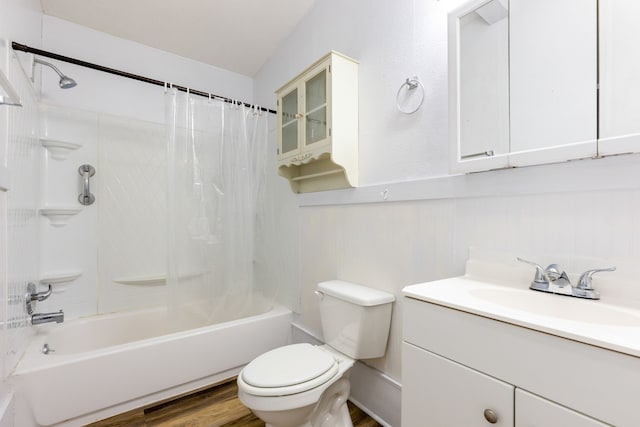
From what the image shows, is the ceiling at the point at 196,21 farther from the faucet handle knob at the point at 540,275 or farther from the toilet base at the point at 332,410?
the toilet base at the point at 332,410

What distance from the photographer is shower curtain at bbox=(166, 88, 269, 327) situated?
5.87 ft

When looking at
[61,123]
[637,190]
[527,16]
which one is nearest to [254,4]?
[61,123]

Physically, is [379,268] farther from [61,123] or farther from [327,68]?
[61,123]

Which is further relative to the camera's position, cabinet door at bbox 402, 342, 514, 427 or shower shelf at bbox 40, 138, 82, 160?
shower shelf at bbox 40, 138, 82, 160

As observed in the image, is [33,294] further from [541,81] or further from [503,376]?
[541,81]

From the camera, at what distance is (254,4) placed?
1.92 meters

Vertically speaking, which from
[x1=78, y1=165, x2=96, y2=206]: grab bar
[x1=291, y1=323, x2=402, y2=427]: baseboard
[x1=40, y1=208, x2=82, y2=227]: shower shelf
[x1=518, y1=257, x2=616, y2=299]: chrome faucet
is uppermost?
[x1=78, y1=165, x2=96, y2=206]: grab bar

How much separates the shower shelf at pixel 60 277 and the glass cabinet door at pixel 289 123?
1640 millimetres

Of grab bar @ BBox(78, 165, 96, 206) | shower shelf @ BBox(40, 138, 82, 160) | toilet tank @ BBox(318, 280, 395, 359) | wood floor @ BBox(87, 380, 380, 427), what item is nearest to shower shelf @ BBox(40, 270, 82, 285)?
grab bar @ BBox(78, 165, 96, 206)

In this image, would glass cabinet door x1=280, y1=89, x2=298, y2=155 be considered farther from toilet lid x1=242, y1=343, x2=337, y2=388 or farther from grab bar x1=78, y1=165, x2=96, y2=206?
grab bar x1=78, y1=165, x2=96, y2=206

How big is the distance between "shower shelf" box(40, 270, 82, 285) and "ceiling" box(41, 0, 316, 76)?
172 cm

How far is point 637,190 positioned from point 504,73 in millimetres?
555

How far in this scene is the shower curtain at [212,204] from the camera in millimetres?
1790

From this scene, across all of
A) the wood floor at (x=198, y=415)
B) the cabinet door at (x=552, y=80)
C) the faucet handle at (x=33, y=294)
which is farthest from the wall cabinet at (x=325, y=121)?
the faucet handle at (x=33, y=294)
